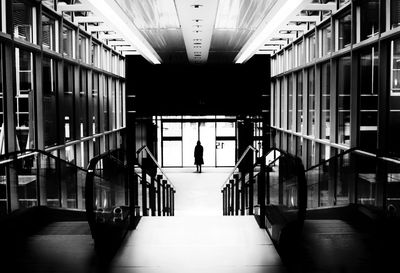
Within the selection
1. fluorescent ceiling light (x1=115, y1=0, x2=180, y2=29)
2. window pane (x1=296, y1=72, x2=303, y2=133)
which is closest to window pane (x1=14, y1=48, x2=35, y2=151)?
fluorescent ceiling light (x1=115, y1=0, x2=180, y2=29)

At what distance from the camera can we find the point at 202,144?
31078 millimetres

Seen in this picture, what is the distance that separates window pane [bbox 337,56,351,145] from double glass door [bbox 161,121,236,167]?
1388 centimetres

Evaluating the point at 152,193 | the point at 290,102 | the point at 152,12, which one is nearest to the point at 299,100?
the point at 290,102

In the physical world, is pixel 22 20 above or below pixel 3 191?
Answer: above

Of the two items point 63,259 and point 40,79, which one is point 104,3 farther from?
point 63,259

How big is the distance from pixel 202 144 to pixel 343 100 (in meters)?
22.2

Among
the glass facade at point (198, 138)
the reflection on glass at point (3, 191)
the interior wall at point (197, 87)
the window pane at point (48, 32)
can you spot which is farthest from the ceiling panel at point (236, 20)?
the glass facade at point (198, 138)

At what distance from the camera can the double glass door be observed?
2467cm

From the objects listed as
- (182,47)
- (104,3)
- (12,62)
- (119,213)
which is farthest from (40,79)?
(182,47)

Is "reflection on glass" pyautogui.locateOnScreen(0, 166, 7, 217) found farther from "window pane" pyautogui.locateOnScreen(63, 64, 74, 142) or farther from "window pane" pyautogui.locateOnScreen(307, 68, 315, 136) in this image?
"window pane" pyautogui.locateOnScreen(307, 68, 315, 136)

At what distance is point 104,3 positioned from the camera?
21.7 ft

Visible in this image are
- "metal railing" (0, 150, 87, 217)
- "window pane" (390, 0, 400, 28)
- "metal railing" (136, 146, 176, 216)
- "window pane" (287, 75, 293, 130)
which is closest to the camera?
"metal railing" (0, 150, 87, 217)

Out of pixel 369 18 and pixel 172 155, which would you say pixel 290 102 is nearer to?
pixel 369 18

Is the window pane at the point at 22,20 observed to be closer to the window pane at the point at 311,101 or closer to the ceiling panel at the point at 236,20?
the ceiling panel at the point at 236,20
